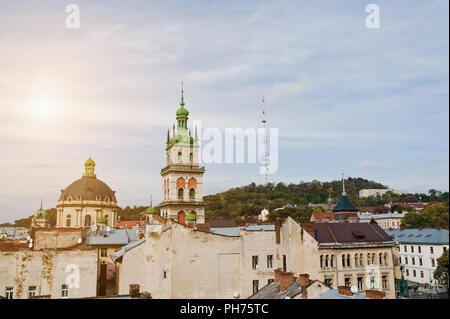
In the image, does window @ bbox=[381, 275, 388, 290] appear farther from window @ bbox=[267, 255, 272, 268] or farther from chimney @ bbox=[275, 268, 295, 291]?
chimney @ bbox=[275, 268, 295, 291]

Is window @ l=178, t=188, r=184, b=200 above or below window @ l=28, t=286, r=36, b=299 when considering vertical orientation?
above

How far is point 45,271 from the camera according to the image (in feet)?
105

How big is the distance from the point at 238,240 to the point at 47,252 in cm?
1832

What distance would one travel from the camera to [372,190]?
91.2 m

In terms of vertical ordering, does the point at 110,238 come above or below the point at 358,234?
below

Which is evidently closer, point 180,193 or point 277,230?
point 277,230

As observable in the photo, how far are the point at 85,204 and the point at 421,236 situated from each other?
85.5 meters

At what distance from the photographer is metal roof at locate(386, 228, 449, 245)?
1144 inches

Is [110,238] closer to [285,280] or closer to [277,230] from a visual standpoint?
[277,230]

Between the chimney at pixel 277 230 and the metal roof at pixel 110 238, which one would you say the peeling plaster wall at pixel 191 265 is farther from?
the metal roof at pixel 110 238

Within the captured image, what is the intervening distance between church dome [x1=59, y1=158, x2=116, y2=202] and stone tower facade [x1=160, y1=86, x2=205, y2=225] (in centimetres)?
2460

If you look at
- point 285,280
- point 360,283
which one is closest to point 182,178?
point 360,283

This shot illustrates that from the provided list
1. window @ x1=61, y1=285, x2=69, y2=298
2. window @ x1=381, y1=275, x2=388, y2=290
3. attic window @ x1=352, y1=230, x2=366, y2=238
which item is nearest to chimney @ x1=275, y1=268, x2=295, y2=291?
attic window @ x1=352, y1=230, x2=366, y2=238
